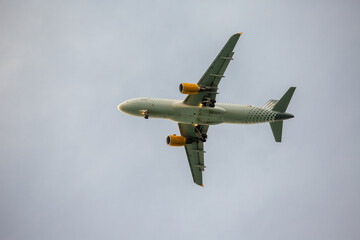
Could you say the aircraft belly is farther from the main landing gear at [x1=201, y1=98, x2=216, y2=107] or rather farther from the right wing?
the right wing

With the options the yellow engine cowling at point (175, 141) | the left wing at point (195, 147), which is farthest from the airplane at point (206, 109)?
the left wing at point (195, 147)

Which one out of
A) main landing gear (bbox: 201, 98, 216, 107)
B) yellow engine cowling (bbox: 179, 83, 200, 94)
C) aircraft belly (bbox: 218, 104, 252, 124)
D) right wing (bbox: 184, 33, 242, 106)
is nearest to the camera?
right wing (bbox: 184, 33, 242, 106)

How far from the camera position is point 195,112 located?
6562 centimetres

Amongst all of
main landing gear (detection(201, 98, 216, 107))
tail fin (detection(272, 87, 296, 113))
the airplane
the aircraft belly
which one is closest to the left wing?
the airplane

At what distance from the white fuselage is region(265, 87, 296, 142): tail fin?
3.18 feet

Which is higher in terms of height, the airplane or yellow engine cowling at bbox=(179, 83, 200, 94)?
yellow engine cowling at bbox=(179, 83, 200, 94)

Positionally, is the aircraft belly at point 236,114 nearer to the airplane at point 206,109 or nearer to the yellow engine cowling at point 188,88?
the airplane at point 206,109

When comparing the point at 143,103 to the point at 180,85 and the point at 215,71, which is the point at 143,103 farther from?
the point at 215,71

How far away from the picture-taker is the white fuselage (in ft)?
211

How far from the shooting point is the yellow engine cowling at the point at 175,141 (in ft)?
227

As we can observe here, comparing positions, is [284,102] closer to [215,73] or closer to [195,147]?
[215,73]

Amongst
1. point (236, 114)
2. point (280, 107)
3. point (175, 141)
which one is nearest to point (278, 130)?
point (280, 107)

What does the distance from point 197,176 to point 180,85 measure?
16596mm

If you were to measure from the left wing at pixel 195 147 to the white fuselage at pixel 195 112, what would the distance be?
171 inches
